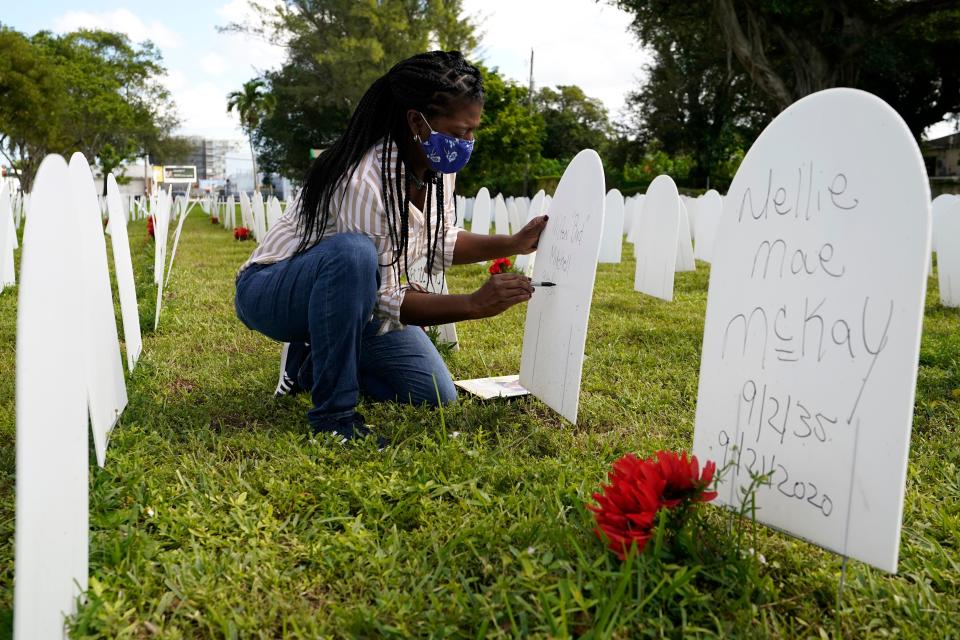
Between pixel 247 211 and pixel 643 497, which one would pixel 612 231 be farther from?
pixel 247 211

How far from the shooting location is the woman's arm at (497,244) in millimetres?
2877

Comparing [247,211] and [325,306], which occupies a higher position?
[247,211]

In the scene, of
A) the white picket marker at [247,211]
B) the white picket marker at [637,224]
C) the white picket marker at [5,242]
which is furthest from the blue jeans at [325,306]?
the white picket marker at [247,211]

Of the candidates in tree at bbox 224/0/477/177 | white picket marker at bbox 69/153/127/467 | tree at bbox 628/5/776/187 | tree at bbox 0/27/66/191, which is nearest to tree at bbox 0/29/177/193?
tree at bbox 0/27/66/191

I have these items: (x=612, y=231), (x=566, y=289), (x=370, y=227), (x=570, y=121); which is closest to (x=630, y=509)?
(x=566, y=289)

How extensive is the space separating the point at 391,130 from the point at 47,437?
164 cm

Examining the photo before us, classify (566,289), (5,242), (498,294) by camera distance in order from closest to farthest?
(498,294) → (566,289) → (5,242)

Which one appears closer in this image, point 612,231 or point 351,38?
point 612,231

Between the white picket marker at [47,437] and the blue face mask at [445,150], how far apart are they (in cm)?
129

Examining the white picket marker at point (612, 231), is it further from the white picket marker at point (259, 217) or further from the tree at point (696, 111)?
the tree at point (696, 111)

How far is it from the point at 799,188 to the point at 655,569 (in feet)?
2.75

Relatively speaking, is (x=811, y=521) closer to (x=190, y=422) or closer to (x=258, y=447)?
(x=258, y=447)

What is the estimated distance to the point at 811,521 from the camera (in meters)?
1.49

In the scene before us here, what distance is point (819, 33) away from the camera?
60.8ft
